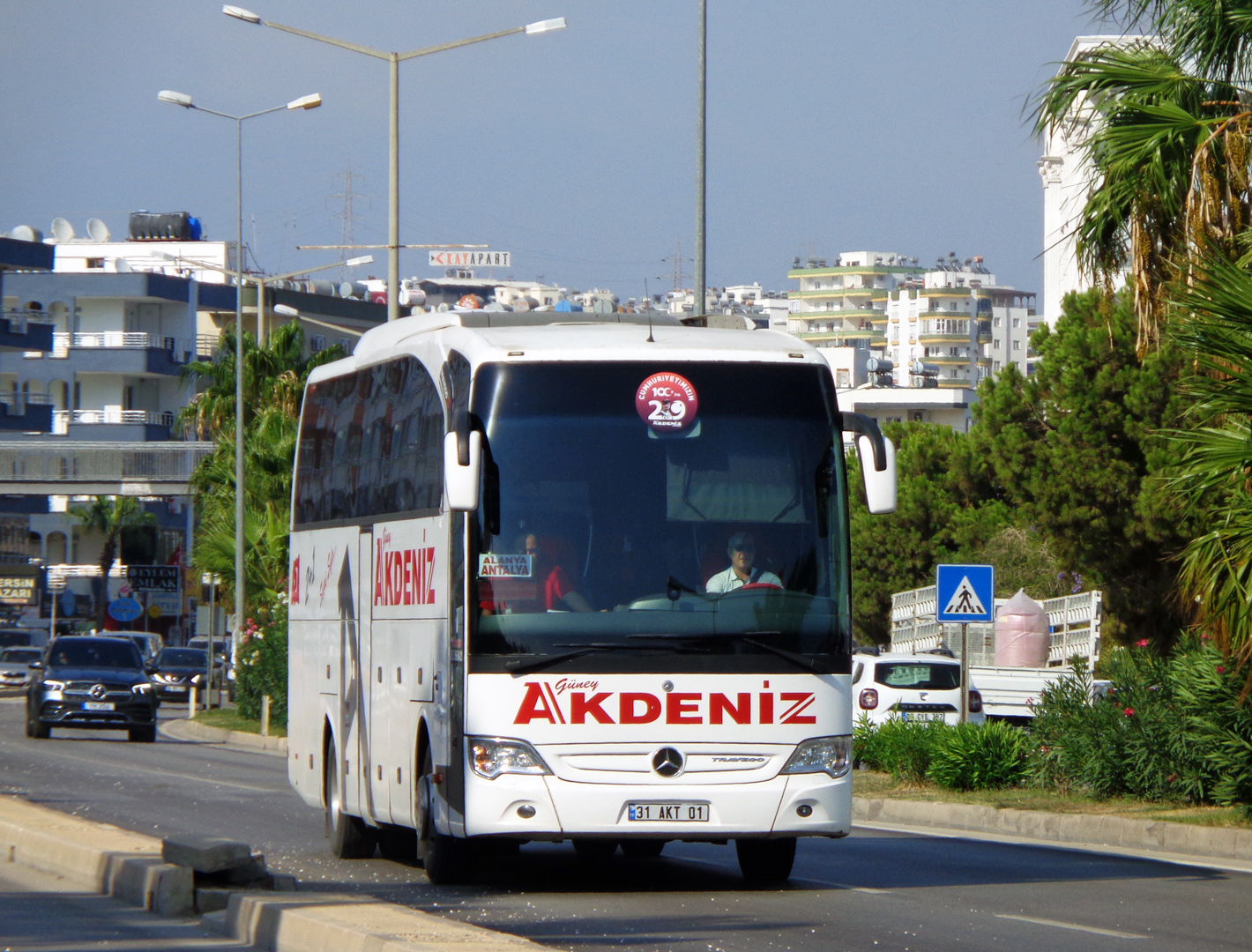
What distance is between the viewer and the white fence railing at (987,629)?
135 feet

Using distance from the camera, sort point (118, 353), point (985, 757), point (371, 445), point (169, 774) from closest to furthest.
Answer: point (371, 445), point (985, 757), point (169, 774), point (118, 353)

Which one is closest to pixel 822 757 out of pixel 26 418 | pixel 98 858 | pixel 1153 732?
pixel 98 858

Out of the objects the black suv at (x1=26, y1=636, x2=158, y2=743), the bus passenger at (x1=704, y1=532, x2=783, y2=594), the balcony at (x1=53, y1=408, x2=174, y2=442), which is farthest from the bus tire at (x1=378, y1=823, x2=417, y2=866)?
the balcony at (x1=53, y1=408, x2=174, y2=442)

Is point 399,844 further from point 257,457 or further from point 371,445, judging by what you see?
point 257,457

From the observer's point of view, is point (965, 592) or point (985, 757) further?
point (965, 592)

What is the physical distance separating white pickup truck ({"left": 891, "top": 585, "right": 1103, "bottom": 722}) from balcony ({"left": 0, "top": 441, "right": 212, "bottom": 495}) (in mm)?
22765

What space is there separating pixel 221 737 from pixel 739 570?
28.3 meters

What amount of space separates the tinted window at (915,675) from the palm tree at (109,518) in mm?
66956

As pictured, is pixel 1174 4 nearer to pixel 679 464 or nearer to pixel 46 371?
pixel 679 464

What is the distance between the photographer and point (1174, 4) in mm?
16953

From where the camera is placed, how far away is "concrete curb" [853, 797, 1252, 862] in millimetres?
16422

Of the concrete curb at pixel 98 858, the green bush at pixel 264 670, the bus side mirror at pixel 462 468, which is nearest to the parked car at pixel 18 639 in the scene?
the green bush at pixel 264 670

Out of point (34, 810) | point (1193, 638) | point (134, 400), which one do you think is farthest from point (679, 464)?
point (134, 400)

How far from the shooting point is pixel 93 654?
36875 millimetres
